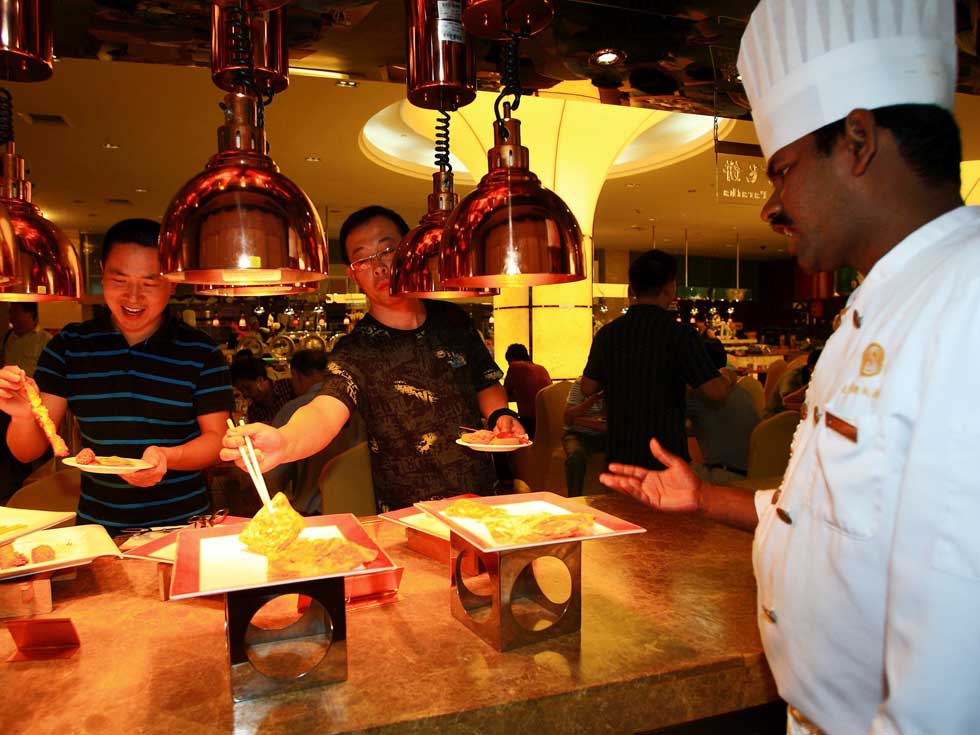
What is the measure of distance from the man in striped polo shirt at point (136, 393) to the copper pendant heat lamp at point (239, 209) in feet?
3.43

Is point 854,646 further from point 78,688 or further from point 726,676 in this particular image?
point 78,688

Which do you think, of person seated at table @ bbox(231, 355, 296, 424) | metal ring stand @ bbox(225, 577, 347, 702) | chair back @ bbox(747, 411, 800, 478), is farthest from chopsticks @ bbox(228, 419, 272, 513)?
person seated at table @ bbox(231, 355, 296, 424)

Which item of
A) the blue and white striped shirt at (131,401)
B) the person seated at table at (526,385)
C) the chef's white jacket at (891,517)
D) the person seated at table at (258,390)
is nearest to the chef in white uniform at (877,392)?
the chef's white jacket at (891,517)

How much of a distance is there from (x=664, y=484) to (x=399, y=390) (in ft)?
3.77

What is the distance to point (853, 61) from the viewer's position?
4.11 feet

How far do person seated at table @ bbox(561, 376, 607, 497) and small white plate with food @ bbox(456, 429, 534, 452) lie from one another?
8.16 ft

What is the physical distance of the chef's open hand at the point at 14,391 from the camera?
2.09 m

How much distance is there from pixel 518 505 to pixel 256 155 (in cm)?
97

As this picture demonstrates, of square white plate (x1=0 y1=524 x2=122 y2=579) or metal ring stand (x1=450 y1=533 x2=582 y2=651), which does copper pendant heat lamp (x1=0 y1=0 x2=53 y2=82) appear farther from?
metal ring stand (x1=450 y1=533 x2=582 y2=651)

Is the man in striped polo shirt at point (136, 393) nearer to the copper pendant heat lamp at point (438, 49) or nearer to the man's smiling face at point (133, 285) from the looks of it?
the man's smiling face at point (133, 285)

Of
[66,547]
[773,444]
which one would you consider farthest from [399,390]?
[773,444]

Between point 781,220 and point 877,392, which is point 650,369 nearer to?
point 781,220

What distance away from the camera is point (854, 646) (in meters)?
1.08

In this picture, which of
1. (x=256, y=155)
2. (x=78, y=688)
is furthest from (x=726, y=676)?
(x=256, y=155)
